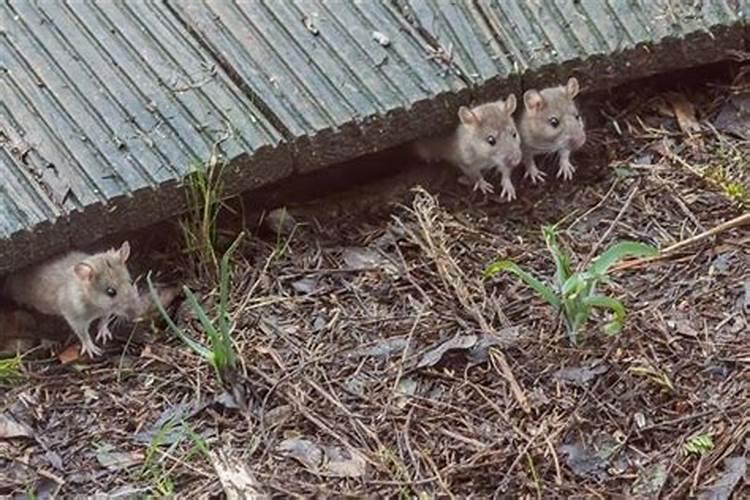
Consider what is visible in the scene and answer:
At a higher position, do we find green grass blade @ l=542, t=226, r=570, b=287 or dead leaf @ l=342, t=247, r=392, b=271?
dead leaf @ l=342, t=247, r=392, b=271

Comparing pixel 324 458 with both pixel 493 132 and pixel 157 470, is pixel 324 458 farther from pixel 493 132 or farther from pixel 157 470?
pixel 493 132

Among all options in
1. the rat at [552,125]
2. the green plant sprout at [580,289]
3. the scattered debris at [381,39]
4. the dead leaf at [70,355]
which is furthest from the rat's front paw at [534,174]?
the dead leaf at [70,355]

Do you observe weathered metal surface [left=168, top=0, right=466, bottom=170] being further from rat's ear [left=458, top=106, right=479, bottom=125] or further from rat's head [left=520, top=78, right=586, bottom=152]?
rat's head [left=520, top=78, right=586, bottom=152]

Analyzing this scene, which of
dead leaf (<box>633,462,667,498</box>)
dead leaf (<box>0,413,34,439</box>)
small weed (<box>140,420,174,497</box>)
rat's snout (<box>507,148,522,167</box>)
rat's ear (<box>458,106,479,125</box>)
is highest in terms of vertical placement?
dead leaf (<box>0,413,34,439</box>)

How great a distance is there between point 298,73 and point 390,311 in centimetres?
93

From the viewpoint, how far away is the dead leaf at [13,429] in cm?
461

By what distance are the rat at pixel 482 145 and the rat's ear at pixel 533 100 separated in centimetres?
6

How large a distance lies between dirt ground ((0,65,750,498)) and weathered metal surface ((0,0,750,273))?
0.37 meters

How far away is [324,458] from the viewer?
441 centimetres

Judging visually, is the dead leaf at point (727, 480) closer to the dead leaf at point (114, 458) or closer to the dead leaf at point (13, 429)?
the dead leaf at point (114, 458)

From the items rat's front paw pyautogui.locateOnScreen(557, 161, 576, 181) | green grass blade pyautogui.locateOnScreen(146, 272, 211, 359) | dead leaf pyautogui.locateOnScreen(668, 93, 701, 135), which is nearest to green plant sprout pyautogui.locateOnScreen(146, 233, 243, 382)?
green grass blade pyautogui.locateOnScreen(146, 272, 211, 359)

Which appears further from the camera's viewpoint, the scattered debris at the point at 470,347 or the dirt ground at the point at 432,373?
the scattered debris at the point at 470,347

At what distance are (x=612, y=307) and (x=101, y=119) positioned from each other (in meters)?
1.79

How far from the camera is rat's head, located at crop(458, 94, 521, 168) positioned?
17.7ft
